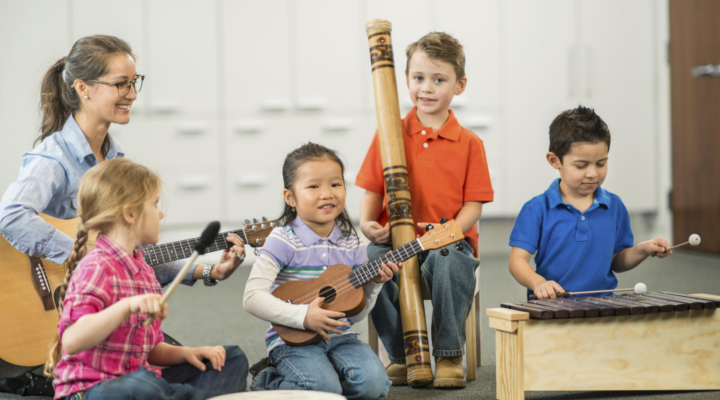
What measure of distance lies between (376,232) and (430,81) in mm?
455

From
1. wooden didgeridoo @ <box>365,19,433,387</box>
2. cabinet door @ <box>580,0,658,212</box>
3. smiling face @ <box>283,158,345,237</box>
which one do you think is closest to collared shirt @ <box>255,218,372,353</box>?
smiling face @ <box>283,158,345,237</box>

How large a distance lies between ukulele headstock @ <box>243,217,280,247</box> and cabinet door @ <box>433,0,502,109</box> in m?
2.62

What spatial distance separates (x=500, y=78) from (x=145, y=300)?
3538mm

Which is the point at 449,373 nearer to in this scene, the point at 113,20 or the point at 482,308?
the point at 482,308

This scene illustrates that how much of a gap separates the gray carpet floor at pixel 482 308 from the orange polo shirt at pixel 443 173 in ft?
1.56

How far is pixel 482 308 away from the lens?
284 centimetres

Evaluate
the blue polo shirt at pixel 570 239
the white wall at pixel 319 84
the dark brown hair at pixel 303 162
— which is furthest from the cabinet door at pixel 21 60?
the blue polo shirt at pixel 570 239

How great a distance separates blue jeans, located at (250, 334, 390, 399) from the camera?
4.96ft

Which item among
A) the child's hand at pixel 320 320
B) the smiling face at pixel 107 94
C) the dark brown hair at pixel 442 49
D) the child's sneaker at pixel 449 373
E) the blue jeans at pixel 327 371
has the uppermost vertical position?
the dark brown hair at pixel 442 49

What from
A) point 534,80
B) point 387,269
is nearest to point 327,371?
point 387,269

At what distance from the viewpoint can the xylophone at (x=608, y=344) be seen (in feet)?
4.88

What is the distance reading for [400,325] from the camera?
1.82 m

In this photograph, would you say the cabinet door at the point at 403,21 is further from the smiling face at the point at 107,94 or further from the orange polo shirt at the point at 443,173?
the smiling face at the point at 107,94

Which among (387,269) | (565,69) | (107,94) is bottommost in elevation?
(387,269)
